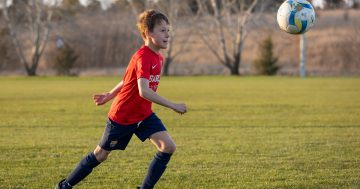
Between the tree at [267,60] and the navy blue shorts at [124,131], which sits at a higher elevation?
the navy blue shorts at [124,131]

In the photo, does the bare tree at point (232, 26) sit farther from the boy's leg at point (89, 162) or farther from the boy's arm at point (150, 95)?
the boy's arm at point (150, 95)

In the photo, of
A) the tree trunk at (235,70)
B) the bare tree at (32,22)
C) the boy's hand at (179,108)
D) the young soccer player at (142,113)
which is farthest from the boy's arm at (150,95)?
the tree trunk at (235,70)

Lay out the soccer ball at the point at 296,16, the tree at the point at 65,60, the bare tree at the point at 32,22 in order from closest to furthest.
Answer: the soccer ball at the point at 296,16
the bare tree at the point at 32,22
the tree at the point at 65,60

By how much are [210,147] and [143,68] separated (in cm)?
426

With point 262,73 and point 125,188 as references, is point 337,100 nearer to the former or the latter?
point 125,188

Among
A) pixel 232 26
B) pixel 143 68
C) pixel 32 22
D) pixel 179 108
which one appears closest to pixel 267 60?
pixel 232 26

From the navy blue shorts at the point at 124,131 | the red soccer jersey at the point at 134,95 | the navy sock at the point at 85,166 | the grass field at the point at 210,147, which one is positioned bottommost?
the grass field at the point at 210,147

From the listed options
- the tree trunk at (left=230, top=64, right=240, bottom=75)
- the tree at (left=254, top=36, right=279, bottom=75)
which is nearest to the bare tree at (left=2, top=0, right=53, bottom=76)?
the tree trunk at (left=230, top=64, right=240, bottom=75)

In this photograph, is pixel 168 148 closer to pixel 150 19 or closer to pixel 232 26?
pixel 150 19

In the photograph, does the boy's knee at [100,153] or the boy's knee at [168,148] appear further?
the boy's knee at [100,153]

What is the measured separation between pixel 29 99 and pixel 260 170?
1503 cm

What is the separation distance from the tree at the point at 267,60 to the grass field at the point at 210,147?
2293 centimetres

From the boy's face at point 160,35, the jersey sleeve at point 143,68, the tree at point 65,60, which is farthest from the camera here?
the tree at point 65,60

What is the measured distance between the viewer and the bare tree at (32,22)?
140ft
